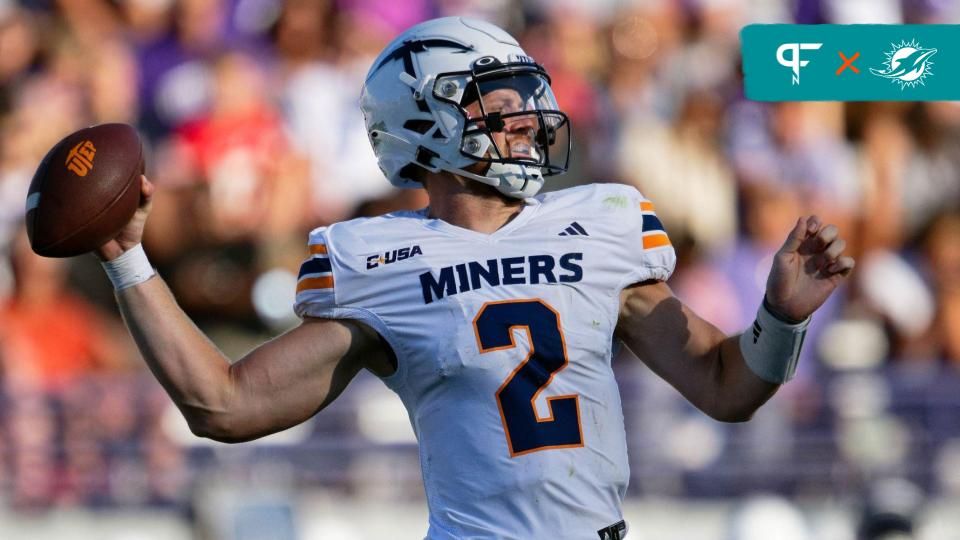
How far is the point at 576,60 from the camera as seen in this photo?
Answer: 805 centimetres

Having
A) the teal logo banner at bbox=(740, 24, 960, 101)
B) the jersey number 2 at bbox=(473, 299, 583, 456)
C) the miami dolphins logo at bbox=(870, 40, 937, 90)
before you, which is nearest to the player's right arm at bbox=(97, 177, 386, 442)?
the jersey number 2 at bbox=(473, 299, 583, 456)

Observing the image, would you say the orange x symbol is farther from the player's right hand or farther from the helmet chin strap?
the player's right hand

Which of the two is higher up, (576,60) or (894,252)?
(576,60)

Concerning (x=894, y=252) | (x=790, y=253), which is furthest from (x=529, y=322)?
(x=894, y=252)

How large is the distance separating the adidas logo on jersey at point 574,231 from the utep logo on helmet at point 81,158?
3.53ft

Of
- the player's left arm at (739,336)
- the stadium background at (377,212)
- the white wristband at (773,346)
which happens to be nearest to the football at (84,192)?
the player's left arm at (739,336)

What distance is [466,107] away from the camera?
374cm

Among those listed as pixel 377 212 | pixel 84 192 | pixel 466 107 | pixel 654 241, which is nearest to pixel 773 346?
pixel 654 241

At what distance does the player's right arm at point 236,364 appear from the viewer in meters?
3.41

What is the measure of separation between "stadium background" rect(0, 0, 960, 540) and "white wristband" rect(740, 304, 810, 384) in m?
2.47

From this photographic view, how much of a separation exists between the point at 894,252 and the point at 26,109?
4.26 metres

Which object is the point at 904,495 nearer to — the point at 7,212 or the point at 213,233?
the point at 213,233

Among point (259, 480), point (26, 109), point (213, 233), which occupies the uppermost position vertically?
point (26, 109)

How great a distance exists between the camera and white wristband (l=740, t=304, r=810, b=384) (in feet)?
11.5
